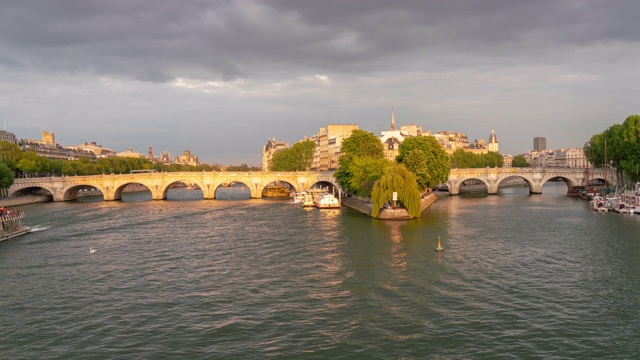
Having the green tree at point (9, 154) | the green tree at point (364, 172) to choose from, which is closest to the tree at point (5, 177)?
the green tree at point (9, 154)

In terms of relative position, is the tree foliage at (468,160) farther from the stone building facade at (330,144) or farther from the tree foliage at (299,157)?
the tree foliage at (299,157)

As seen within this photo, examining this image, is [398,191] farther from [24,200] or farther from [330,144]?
[330,144]

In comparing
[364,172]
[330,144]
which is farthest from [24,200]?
[330,144]

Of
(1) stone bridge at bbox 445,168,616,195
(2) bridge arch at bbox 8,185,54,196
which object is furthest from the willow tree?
(2) bridge arch at bbox 8,185,54,196

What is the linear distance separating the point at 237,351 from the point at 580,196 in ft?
266

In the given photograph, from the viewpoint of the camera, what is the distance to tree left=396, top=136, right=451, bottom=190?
7201 centimetres

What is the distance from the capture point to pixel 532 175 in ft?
319

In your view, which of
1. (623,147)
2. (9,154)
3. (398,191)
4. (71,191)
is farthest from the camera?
(9,154)

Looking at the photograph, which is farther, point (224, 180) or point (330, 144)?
point (330, 144)

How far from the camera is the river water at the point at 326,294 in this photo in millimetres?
18359

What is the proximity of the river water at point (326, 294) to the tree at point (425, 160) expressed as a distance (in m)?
27.3

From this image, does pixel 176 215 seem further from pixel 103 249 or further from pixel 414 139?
pixel 414 139

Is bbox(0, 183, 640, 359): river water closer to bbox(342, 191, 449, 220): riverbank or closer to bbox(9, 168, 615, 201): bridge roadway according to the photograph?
bbox(342, 191, 449, 220): riverbank

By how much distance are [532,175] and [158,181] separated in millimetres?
69151
